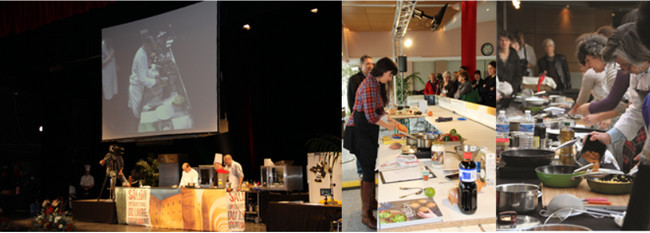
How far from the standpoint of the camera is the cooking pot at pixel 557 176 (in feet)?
5.79

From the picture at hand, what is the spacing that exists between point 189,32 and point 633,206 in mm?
4206

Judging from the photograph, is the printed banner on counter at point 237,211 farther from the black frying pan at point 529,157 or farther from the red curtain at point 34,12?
the black frying pan at point 529,157

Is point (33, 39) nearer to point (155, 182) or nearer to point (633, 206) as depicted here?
point (155, 182)

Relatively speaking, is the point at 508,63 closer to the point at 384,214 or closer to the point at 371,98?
the point at 371,98

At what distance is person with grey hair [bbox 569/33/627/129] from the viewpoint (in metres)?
1.77

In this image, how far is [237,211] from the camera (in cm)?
449

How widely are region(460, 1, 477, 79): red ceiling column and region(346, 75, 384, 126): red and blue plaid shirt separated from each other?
38 centimetres

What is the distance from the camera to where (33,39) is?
18.6 ft

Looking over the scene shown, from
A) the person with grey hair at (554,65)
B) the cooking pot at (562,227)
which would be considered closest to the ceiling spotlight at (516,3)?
the person with grey hair at (554,65)

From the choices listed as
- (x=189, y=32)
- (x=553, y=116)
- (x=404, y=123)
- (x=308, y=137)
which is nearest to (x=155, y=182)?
(x=189, y=32)

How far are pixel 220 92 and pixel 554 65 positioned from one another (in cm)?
348

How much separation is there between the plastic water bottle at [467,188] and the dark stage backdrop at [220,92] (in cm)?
215

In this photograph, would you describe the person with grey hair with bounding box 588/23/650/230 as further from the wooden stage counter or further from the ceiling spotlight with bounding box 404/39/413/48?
the wooden stage counter

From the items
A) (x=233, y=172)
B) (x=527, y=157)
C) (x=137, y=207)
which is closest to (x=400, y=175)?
(x=527, y=157)
